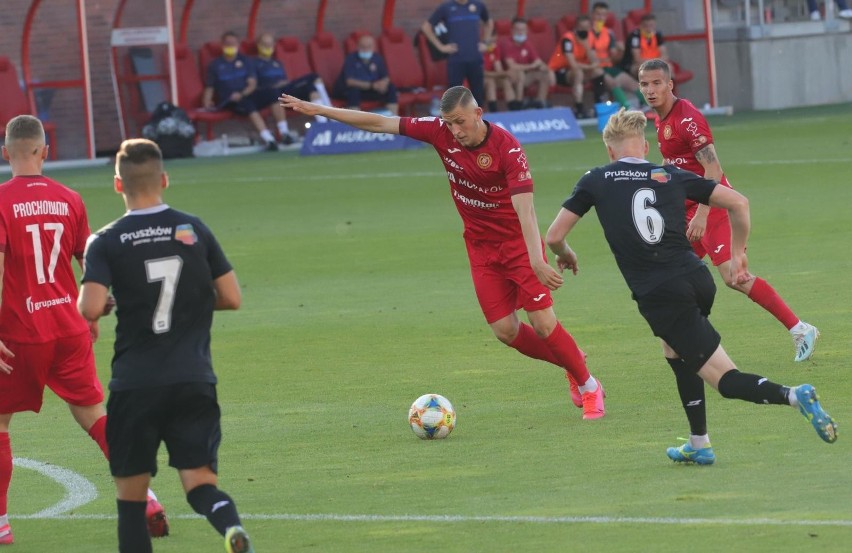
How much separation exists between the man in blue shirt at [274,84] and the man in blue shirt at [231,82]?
196mm

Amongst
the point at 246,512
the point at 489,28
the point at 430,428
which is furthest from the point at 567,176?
the point at 246,512

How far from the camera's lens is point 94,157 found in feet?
95.9

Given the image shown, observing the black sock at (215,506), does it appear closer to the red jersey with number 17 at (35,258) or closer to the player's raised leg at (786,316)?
the red jersey with number 17 at (35,258)

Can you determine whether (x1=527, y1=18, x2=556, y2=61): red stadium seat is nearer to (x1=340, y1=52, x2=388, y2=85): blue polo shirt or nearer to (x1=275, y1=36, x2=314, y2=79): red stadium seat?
(x1=340, y1=52, x2=388, y2=85): blue polo shirt

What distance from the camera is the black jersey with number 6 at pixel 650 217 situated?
24.3 feet

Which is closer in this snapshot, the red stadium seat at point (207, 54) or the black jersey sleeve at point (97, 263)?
the black jersey sleeve at point (97, 263)

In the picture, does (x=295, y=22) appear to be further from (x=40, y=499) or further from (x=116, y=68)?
(x=40, y=499)

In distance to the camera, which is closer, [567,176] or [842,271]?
[842,271]

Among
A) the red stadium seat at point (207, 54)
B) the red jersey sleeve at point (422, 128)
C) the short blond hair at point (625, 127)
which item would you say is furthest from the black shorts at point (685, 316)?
the red stadium seat at point (207, 54)

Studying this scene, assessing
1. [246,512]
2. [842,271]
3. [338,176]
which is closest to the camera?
[246,512]

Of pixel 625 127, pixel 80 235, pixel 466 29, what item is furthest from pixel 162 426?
pixel 466 29

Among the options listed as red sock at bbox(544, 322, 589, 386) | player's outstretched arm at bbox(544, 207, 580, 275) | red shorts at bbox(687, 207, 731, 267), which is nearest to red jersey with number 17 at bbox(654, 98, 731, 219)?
red shorts at bbox(687, 207, 731, 267)

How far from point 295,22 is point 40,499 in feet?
85.3

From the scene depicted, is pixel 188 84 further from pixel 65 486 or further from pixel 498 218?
pixel 65 486
